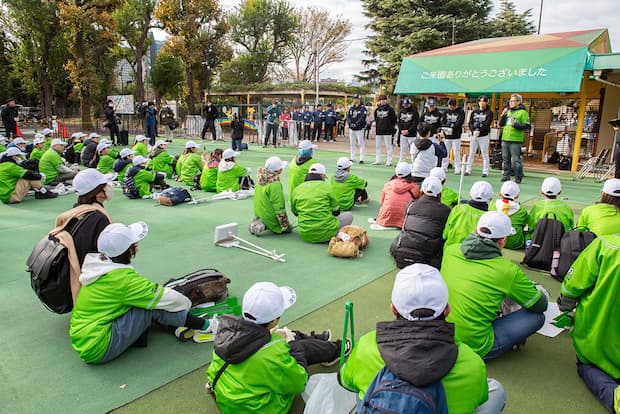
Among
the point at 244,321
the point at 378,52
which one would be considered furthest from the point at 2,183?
the point at 378,52

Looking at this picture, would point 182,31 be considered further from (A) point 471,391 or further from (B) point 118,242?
(A) point 471,391

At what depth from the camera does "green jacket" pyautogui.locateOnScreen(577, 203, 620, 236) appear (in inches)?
160

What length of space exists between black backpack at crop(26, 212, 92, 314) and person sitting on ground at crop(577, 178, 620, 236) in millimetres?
4687

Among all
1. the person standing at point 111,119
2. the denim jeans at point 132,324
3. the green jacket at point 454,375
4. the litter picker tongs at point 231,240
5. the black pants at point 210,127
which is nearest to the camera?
the green jacket at point 454,375

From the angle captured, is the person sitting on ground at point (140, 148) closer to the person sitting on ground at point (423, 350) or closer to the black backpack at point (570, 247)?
the black backpack at point (570, 247)

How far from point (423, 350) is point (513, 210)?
13.4 feet

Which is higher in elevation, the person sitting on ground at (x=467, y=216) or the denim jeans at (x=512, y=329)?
the person sitting on ground at (x=467, y=216)

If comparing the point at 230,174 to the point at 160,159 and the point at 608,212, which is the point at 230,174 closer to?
the point at 160,159

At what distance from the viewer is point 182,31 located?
987 inches

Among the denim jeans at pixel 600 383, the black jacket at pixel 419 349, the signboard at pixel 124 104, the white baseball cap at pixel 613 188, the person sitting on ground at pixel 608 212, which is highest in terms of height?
the signboard at pixel 124 104

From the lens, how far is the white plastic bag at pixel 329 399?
2.55 meters

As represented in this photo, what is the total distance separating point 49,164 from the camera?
966 centimetres

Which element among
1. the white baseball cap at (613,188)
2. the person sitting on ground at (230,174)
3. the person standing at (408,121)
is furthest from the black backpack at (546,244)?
the person standing at (408,121)

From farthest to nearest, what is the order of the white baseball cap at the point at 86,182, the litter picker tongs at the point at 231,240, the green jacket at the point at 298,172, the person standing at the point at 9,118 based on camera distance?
the person standing at the point at 9,118, the green jacket at the point at 298,172, the litter picker tongs at the point at 231,240, the white baseball cap at the point at 86,182
